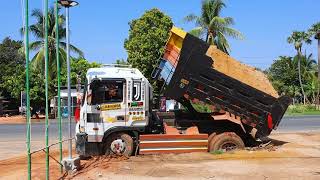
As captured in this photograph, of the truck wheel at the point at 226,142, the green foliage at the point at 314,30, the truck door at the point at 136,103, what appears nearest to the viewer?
the truck door at the point at 136,103

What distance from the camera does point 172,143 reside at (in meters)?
14.0

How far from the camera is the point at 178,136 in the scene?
46.2ft

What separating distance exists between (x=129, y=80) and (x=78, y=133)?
1958 millimetres

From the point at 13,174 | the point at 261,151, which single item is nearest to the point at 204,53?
the point at 261,151

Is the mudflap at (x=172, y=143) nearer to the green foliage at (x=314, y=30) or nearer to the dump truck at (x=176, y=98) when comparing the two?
the dump truck at (x=176, y=98)

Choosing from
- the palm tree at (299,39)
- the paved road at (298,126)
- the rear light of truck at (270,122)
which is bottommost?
the paved road at (298,126)

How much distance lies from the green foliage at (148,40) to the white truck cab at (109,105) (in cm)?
2446

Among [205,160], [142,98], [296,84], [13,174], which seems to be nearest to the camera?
[13,174]

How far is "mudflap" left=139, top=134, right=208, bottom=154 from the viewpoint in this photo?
1388 cm

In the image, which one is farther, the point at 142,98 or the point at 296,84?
the point at 296,84

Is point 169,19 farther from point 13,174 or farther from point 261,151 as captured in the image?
point 13,174

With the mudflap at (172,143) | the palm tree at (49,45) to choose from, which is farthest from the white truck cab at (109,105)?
the palm tree at (49,45)

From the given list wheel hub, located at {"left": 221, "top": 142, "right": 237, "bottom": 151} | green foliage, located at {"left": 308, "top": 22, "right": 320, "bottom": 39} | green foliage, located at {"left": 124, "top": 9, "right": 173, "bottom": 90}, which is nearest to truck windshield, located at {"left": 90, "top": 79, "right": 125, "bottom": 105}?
wheel hub, located at {"left": 221, "top": 142, "right": 237, "bottom": 151}

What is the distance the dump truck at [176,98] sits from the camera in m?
13.7
